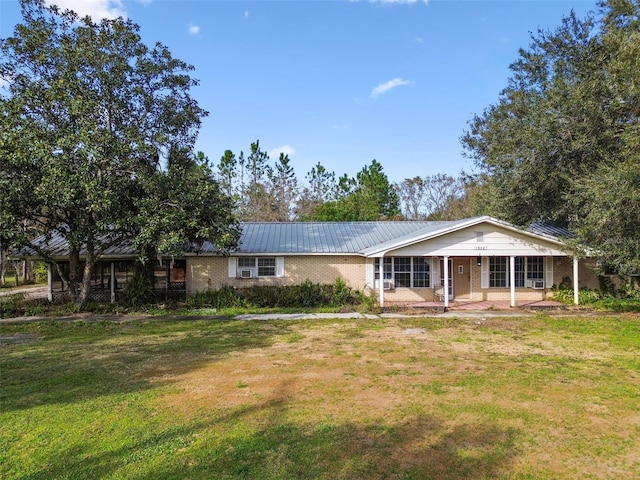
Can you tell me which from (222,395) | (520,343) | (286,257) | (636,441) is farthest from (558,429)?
(286,257)

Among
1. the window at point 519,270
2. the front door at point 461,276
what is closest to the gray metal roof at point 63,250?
the front door at point 461,276

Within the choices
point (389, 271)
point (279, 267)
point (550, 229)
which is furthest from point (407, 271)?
point (550, 229)

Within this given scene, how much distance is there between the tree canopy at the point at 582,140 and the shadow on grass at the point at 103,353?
11.9 m

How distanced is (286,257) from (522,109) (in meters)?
12.6

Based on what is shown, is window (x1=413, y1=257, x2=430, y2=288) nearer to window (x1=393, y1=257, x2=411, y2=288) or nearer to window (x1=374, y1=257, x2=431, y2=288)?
window (x1=374, y1=257, x2=431, y2=288)

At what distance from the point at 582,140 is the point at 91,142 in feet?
59.3

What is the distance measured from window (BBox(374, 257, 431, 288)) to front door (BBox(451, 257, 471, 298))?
135 centimetres

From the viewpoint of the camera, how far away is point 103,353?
10344 mm

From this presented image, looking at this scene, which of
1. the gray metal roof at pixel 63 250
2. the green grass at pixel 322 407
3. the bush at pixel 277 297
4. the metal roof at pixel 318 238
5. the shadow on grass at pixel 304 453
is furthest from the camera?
the gray metal roof at pixel 63 250

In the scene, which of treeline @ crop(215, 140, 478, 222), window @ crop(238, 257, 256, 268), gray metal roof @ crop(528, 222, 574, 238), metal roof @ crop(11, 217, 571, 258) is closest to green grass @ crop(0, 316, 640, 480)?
metal roof @ crop(11, 217, 571, 258)

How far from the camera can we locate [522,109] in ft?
64.5

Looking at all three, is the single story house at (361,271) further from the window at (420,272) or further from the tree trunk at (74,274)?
the tree trunk at (74,274)

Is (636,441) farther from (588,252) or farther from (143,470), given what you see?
(588,252)

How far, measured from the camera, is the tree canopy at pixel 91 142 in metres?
14.5
